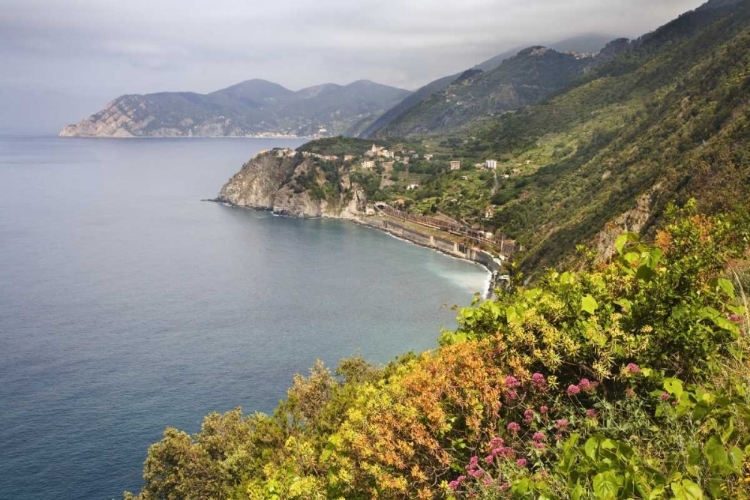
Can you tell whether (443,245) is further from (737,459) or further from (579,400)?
(737,459)

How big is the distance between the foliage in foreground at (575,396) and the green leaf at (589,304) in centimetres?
2

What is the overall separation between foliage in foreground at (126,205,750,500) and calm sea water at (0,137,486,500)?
28006 mm

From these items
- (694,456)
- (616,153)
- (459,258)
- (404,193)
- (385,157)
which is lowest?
(459,258)

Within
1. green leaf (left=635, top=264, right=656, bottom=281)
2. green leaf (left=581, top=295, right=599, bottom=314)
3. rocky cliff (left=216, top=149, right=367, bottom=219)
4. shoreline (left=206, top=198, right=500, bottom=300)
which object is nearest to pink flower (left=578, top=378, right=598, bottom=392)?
green leaf (left=581, top=295, right=599, bottom=314)

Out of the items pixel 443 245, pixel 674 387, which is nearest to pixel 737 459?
pixel 674 387

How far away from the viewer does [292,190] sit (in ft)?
481

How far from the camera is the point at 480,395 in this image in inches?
311

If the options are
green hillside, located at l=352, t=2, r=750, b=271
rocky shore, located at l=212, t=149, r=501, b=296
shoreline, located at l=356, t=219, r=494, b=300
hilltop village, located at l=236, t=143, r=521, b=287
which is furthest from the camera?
rocky shore, located at l=212, t=149, r=501, b=296

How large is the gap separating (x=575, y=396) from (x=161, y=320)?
186 ft

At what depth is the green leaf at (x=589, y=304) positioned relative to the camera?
8.05m

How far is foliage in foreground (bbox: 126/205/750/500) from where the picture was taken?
545cm

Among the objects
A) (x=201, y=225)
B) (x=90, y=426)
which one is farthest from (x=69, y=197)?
(x=90, y=426)

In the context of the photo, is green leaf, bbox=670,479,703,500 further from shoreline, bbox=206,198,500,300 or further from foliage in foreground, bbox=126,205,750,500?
shoreline, bbox=206,198,500,300

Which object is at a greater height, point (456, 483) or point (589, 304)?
point (589, 304)
